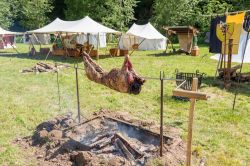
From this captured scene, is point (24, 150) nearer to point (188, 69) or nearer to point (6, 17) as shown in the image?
point (188, 69)

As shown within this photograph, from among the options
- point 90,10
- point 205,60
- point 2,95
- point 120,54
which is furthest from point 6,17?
point 2,95

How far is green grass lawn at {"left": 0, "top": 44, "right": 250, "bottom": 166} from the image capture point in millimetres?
5992

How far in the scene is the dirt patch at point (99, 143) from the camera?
16.7 ft

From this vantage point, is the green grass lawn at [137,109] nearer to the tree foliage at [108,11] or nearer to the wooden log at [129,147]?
the wooden log at [129,147]

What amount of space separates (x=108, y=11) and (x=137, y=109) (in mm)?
26888

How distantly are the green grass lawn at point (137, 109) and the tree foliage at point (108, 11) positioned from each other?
66.3ft

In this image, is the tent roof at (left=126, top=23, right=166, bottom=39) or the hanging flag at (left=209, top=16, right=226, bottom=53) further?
the tent roof at (left=126, top=23, right=166, bottom=39)

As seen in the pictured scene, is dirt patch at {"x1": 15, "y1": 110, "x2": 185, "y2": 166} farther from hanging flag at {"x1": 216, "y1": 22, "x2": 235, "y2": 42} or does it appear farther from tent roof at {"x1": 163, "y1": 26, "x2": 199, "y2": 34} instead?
tent roof at {"x1": 163, "y1": 26, "x2": 199, "y2": 34}

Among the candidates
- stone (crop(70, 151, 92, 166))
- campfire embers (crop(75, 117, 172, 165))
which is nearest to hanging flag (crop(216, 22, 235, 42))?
campfire embers (crop(75, 117, 172, 165))

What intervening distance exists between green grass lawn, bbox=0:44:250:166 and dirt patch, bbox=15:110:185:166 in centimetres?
42

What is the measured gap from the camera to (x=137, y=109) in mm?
8594

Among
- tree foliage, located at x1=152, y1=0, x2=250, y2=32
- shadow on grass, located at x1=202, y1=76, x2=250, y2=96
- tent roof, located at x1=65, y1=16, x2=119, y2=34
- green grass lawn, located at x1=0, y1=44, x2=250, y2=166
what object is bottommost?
green grass lawn, located at x1=0, y1=44, x2=250, y2=166

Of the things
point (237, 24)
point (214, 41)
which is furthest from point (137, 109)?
point (214, 41)

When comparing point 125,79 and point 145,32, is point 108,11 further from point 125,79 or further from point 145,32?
point 125,79
